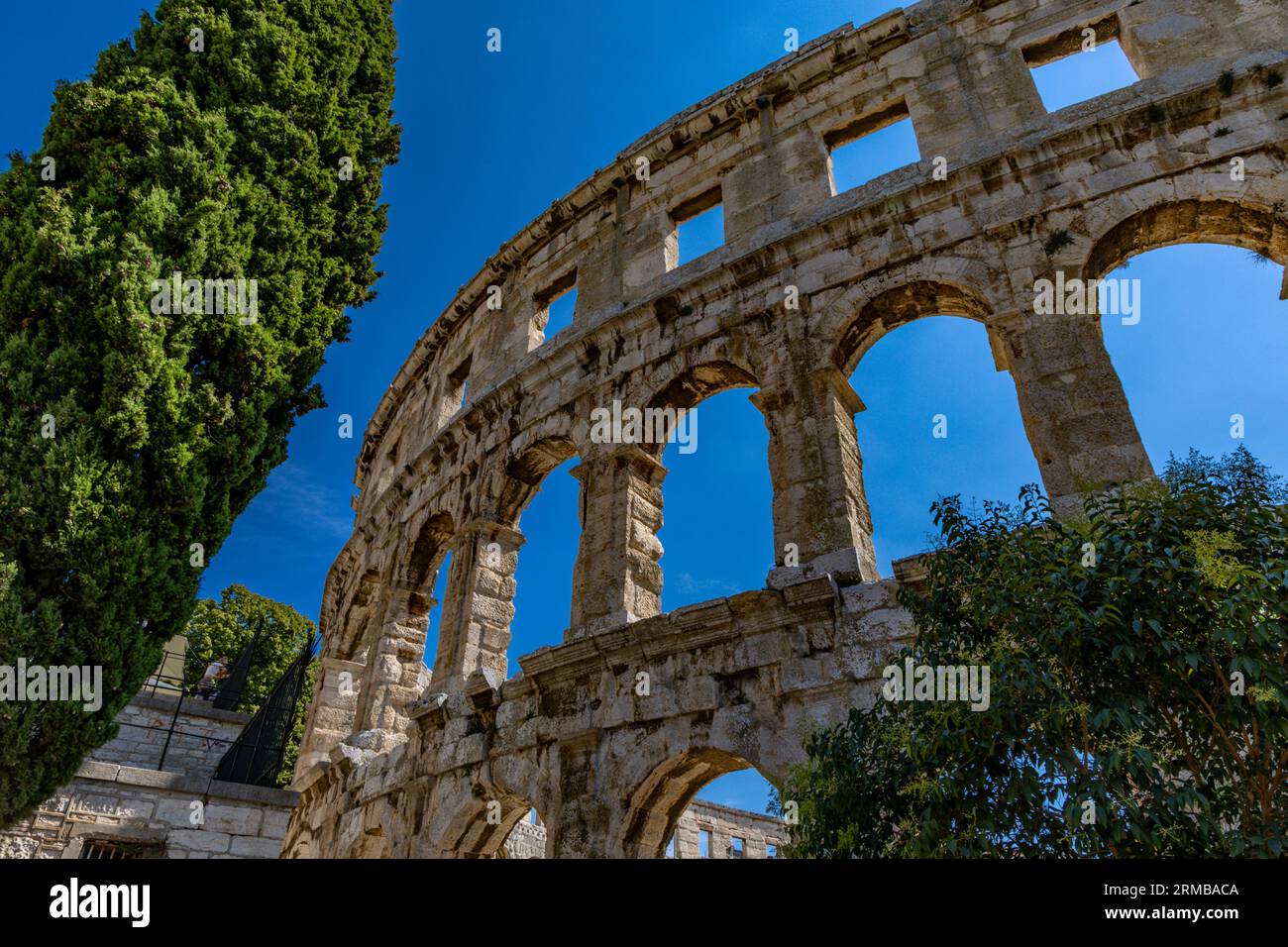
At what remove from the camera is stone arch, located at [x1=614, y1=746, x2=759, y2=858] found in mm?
6258

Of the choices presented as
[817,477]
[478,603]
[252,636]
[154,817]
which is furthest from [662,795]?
[252,636]

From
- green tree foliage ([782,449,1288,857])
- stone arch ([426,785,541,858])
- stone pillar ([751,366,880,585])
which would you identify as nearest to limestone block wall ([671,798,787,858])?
stone arch ([426,785,541,858])

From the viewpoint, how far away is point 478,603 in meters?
9.23

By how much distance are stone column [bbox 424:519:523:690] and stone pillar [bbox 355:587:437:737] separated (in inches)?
65.0

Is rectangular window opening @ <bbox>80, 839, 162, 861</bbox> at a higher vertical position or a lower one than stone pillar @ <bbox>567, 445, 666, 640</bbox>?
lower

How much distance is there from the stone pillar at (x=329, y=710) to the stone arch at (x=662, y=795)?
620cm

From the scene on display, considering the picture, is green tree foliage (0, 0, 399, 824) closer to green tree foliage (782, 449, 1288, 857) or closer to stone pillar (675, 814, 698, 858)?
green tree foliage (782, 449, 1288, 857)

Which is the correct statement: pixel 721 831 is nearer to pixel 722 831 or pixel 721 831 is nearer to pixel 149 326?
pixel 722 831

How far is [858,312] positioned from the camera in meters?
7.92

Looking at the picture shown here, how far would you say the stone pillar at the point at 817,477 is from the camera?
21.8 feet

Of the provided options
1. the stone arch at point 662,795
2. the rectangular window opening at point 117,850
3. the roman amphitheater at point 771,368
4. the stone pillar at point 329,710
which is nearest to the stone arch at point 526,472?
the roman amphitheater at point 771,368

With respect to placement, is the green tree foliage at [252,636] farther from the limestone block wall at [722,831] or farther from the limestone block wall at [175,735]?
the limestone block wall at [722,831]

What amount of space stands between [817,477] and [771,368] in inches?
57.7
